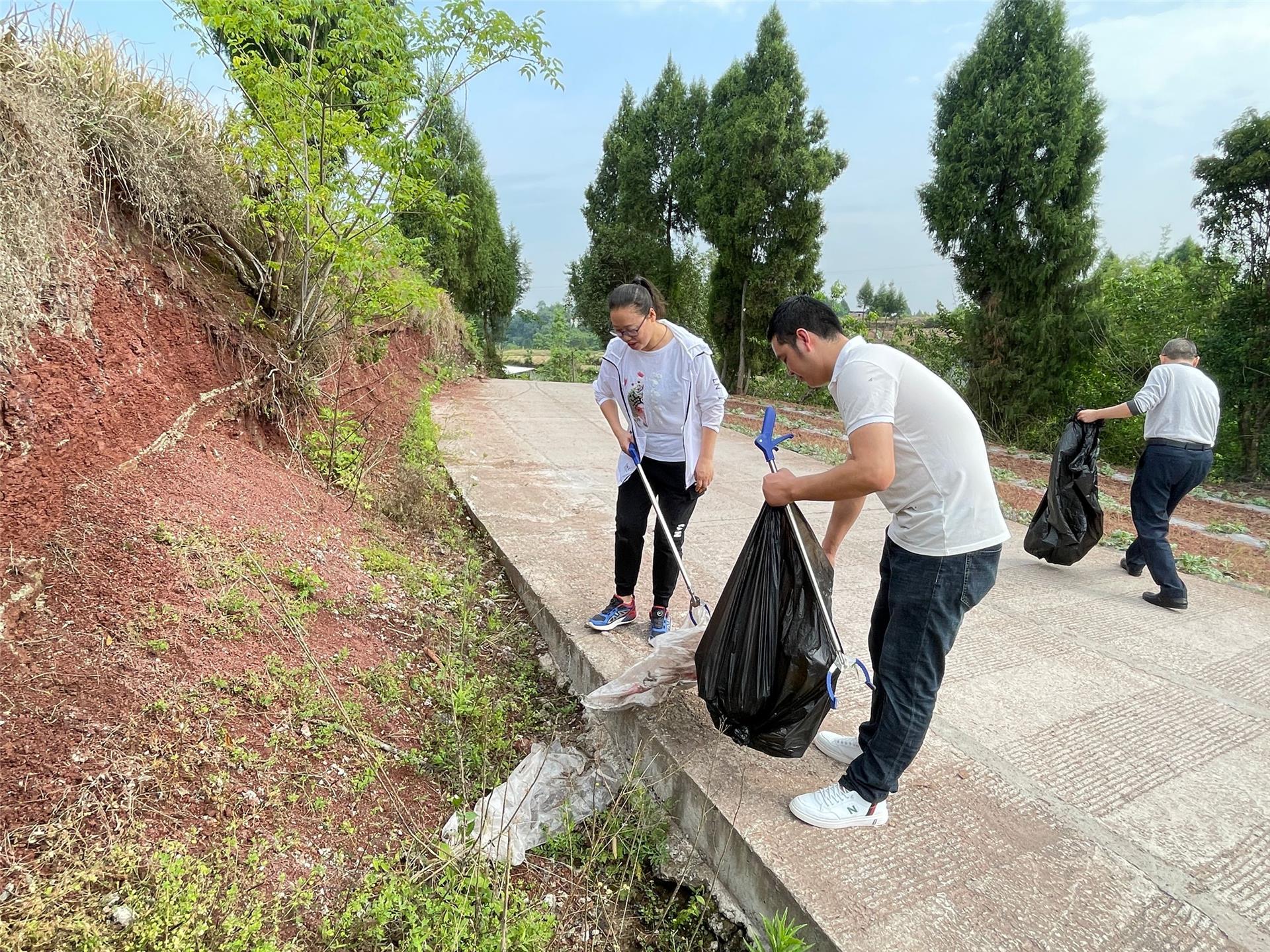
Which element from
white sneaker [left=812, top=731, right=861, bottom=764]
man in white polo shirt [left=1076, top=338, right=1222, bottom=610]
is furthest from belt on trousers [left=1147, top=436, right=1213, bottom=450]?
white sneaker [left=812, top=731, right=861, bottom=764]

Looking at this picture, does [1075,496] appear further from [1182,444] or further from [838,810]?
[838,810]

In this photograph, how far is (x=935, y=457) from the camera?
75.0 inches

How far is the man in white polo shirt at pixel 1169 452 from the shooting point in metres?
4.02

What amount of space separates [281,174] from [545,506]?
9.39 feet

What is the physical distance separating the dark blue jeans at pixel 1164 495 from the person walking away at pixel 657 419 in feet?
9.73

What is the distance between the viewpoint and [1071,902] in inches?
73.3

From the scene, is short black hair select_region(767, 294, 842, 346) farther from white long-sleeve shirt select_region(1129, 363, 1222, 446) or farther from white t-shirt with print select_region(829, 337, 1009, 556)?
white long-sleeve shirt select_region(1129, 363, 1222, 446)

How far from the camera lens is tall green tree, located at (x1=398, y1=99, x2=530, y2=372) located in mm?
19719

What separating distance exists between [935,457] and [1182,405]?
328cm

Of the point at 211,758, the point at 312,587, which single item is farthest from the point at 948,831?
the point at 312,587

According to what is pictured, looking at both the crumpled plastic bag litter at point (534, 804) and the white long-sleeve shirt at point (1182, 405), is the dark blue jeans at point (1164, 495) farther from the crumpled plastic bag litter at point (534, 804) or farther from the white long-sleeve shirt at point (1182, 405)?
the crumpled plastic bag litter at point (534, 804)

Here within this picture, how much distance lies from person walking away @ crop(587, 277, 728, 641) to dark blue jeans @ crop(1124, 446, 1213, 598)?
9.73 ft

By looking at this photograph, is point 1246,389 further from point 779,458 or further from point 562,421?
point 562,421

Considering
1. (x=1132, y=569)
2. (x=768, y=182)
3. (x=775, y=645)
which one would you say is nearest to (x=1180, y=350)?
(x=1132, y=569)
